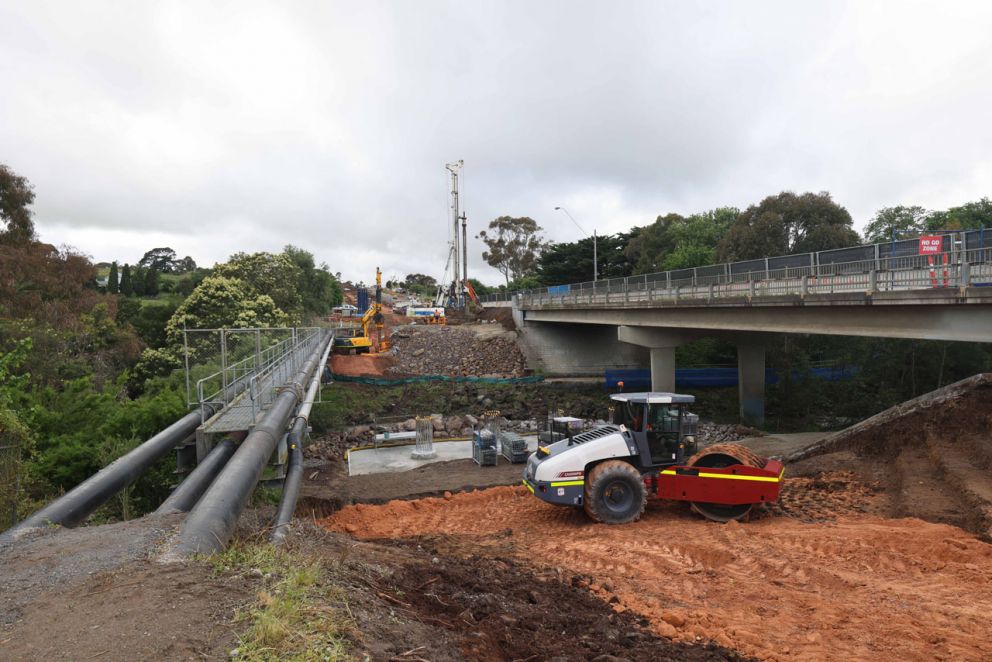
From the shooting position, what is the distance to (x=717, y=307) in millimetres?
24203

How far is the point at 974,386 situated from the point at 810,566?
397 inches

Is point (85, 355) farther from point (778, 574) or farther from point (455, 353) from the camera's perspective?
point (778, 574)

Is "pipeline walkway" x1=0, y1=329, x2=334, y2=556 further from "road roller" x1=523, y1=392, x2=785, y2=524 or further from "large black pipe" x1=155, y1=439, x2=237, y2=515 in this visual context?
"road roller" x1=523, y1=392, x2=785, y2=524

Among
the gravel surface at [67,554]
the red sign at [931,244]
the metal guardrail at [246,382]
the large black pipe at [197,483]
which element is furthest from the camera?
the red sign at [931,244]

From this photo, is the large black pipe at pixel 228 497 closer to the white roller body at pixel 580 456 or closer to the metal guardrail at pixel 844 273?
the white roller body at pixel 580 456

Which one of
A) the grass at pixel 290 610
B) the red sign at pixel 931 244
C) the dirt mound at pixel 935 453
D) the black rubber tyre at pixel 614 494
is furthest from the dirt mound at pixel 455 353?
the grass at pixel 290 610

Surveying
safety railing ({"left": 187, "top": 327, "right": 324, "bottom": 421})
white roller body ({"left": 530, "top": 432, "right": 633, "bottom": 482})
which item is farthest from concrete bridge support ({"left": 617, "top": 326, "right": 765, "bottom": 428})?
white roller body ({"left": 530, "top": 432, "right": 633, "bottom": 482})

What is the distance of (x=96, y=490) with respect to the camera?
696cm

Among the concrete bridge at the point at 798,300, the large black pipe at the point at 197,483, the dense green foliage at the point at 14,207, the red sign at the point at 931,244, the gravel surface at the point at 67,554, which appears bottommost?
the large black pipe at the point at 197,483

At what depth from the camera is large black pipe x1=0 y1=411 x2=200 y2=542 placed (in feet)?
18.3

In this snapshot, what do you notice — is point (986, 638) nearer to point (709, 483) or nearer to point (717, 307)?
point (709, 483)

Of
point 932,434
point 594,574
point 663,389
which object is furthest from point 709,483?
point 663,389

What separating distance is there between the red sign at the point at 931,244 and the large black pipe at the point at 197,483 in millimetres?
16520

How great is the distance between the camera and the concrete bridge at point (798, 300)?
14.0m
